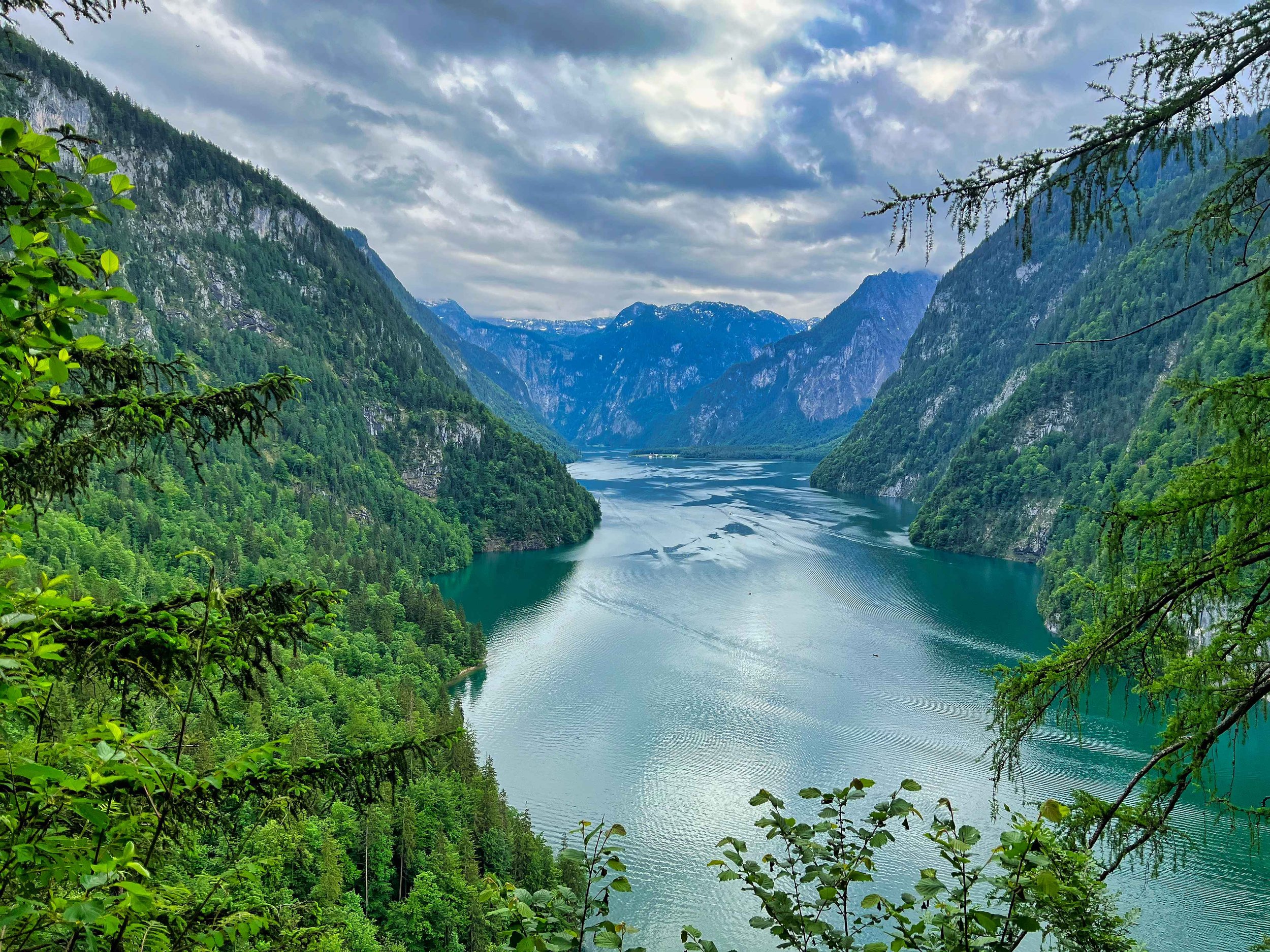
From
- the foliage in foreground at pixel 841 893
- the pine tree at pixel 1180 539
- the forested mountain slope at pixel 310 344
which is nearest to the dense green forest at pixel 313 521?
the forested mountain slope at pixel 310 344

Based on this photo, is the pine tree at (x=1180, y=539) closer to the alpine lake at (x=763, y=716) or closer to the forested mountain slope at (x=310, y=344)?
the alpine lake at (x=763, y=716)

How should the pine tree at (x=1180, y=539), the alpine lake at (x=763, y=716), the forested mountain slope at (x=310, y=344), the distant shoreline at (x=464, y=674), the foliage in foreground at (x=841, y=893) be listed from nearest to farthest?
1. the foliage in foreground at (x=841, y=893)
2. the pine tree at (x=1180, y=539)
3. the alpine lake at (x=763, y=716)
4. the distant shoreline at (x=464, y=674)
5. the forested mountain slope at (x=310, y=344)

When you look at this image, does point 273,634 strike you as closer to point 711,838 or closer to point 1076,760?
point 711,838

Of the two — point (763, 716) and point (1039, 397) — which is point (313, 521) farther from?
point (1039, 397)

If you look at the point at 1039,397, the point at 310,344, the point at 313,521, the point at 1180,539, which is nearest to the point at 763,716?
the point at 1180,539

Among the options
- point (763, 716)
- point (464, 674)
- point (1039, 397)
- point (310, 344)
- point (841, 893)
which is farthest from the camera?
point (310, 344)

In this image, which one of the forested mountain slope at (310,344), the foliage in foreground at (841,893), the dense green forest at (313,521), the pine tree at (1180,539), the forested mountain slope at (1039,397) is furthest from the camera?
the forested mountain slope at (310,344)
